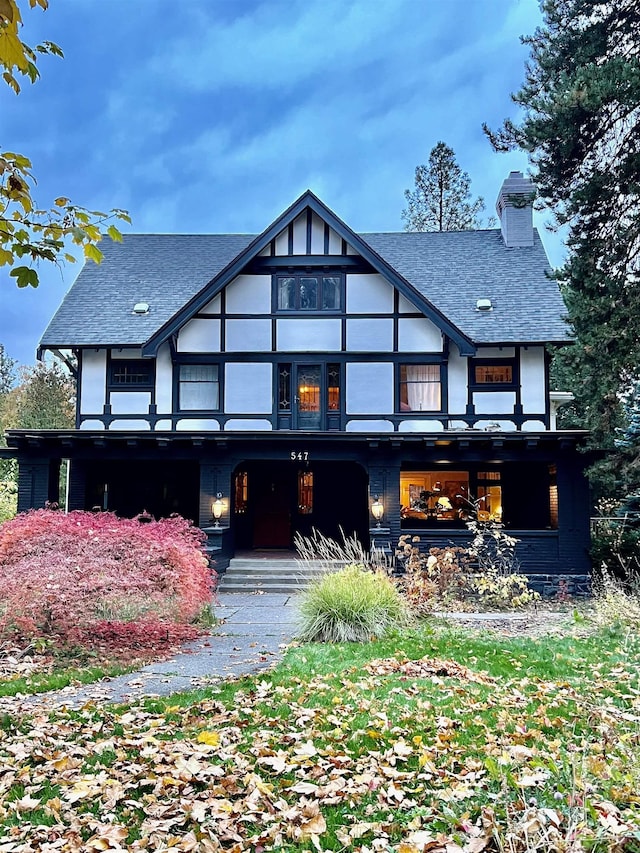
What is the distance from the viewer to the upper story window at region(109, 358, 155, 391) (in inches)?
663

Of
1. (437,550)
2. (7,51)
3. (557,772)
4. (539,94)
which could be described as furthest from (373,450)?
(7,51)

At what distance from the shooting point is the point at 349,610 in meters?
8.05

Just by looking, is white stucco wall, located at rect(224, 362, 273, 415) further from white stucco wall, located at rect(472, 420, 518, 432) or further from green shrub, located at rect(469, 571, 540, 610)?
green shrub, located at rect(469, 571, 540, 610)

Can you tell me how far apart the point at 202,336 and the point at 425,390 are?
583cm

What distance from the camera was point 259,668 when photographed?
6.65 meters

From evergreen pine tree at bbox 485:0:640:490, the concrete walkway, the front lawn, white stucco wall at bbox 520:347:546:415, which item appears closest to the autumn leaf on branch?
the front lawn

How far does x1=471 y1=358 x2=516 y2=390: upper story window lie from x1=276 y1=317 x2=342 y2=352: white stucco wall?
3.57 m

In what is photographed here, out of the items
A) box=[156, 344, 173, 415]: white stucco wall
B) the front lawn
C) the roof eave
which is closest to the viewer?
the front lawn

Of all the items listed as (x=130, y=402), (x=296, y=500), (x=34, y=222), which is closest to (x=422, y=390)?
(x=296, y=500)

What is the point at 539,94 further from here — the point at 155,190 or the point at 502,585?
the point at 155,190

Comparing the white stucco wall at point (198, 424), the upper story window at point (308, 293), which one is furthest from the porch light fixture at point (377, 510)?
the upper story window at point (308, 293)

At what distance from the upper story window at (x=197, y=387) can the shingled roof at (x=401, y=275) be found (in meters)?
1.42

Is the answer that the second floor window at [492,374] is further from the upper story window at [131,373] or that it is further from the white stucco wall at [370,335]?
the upper story window at [131,373]

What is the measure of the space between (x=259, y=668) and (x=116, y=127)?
102562mm
